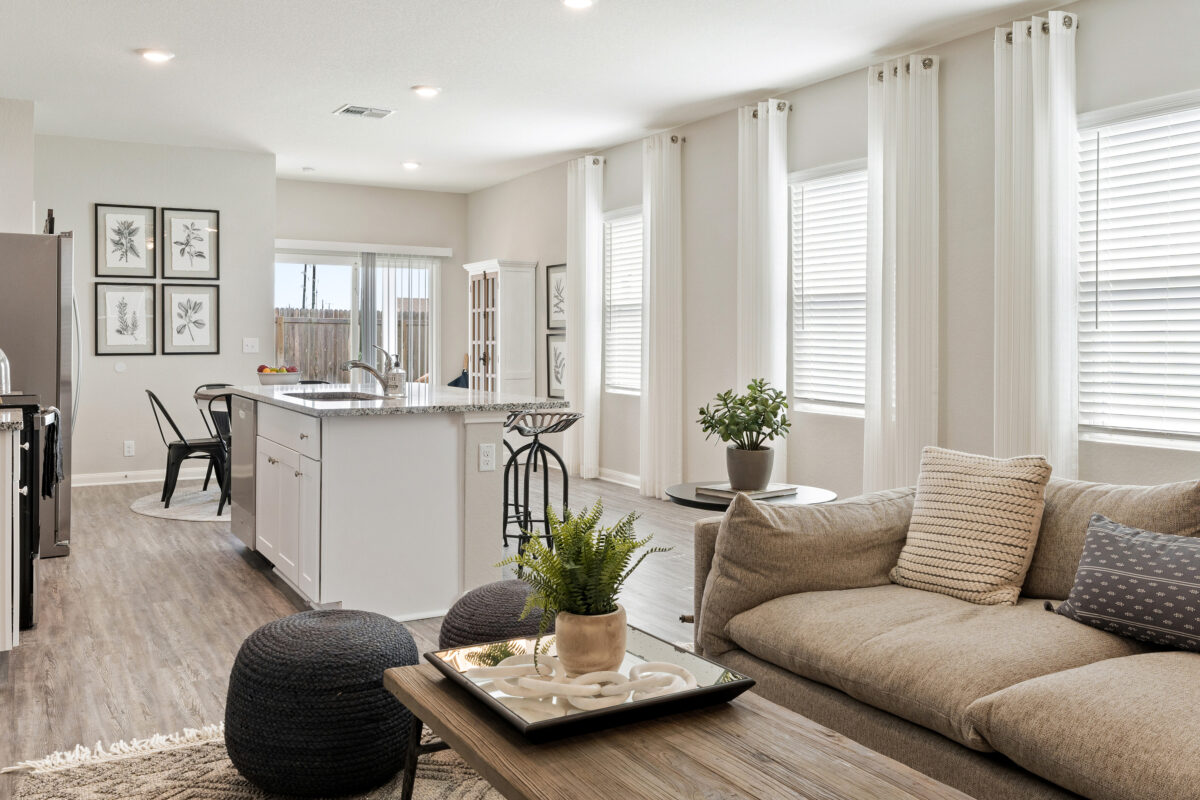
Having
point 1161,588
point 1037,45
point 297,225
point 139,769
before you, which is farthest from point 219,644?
point 297,225

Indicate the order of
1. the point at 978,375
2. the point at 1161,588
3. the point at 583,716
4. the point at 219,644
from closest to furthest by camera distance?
the point at 583,716, the point at 1161,588, the point at 219,644, the point at 978,375

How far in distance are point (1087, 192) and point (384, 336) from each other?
6962 millimetres

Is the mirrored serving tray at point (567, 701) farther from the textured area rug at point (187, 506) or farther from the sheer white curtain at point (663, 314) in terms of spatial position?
the sheer white curtain at point (663, 314)

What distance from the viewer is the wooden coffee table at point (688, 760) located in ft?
4.49

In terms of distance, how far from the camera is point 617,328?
299 inches

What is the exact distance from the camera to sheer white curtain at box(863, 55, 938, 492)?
15.7 feet

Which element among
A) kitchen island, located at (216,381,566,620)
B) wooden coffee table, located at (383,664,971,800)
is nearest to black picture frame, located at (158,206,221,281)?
kitchen island, located at (216,381,566,620)

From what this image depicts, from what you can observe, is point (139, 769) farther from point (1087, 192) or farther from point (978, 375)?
point (1087, 192)

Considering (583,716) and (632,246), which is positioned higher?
(632,246)

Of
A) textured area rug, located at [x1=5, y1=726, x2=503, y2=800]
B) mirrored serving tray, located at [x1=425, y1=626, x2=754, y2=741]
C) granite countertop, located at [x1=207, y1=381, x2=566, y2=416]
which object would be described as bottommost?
textured area rug, located at [x1=5, y1=726, x2=503, y2=800]

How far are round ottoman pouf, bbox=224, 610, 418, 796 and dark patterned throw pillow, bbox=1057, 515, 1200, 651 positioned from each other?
5.53ft

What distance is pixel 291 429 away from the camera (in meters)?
4.02

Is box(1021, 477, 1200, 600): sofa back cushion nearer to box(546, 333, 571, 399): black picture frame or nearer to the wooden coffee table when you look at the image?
the wooden coffee table

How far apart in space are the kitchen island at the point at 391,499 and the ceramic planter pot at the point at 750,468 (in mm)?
1112
